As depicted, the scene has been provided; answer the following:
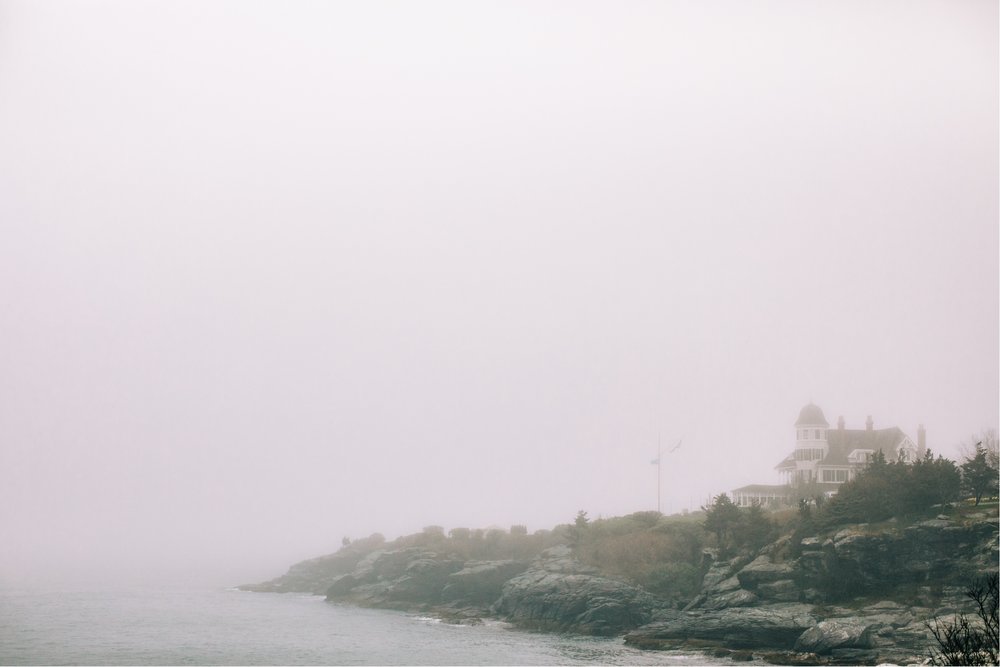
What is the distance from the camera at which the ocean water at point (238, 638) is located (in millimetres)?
16203

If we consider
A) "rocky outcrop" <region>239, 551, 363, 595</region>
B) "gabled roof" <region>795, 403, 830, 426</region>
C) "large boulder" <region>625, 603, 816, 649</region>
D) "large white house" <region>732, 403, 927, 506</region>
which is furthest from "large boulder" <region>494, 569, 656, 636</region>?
"gabled roof" <region>795, 403, 830, 426</region>

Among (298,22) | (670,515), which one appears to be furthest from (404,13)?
(670,515)

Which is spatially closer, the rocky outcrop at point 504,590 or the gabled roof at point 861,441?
the rocky outcrop at point 504,590

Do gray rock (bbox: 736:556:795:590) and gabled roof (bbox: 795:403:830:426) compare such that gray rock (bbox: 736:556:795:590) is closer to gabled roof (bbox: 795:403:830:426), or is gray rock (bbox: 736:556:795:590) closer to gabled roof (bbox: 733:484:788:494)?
gabled roof (bbox: 733:484:788:494)

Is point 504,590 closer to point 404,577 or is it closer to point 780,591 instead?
point 404,577

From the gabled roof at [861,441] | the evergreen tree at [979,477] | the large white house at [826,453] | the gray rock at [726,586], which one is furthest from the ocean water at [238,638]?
the evergreen tree at [979,477]

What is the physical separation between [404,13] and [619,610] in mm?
14368

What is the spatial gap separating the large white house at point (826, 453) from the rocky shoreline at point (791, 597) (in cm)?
143

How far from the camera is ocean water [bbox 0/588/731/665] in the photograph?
16.2 metres

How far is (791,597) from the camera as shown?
741 inches

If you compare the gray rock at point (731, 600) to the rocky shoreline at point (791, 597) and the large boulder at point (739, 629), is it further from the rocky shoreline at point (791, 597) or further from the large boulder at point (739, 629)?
the large boulder at point (739, 629)

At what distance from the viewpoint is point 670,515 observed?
21.4 meters

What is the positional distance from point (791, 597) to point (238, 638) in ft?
39.2

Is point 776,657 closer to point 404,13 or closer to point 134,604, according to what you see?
point 134,604
